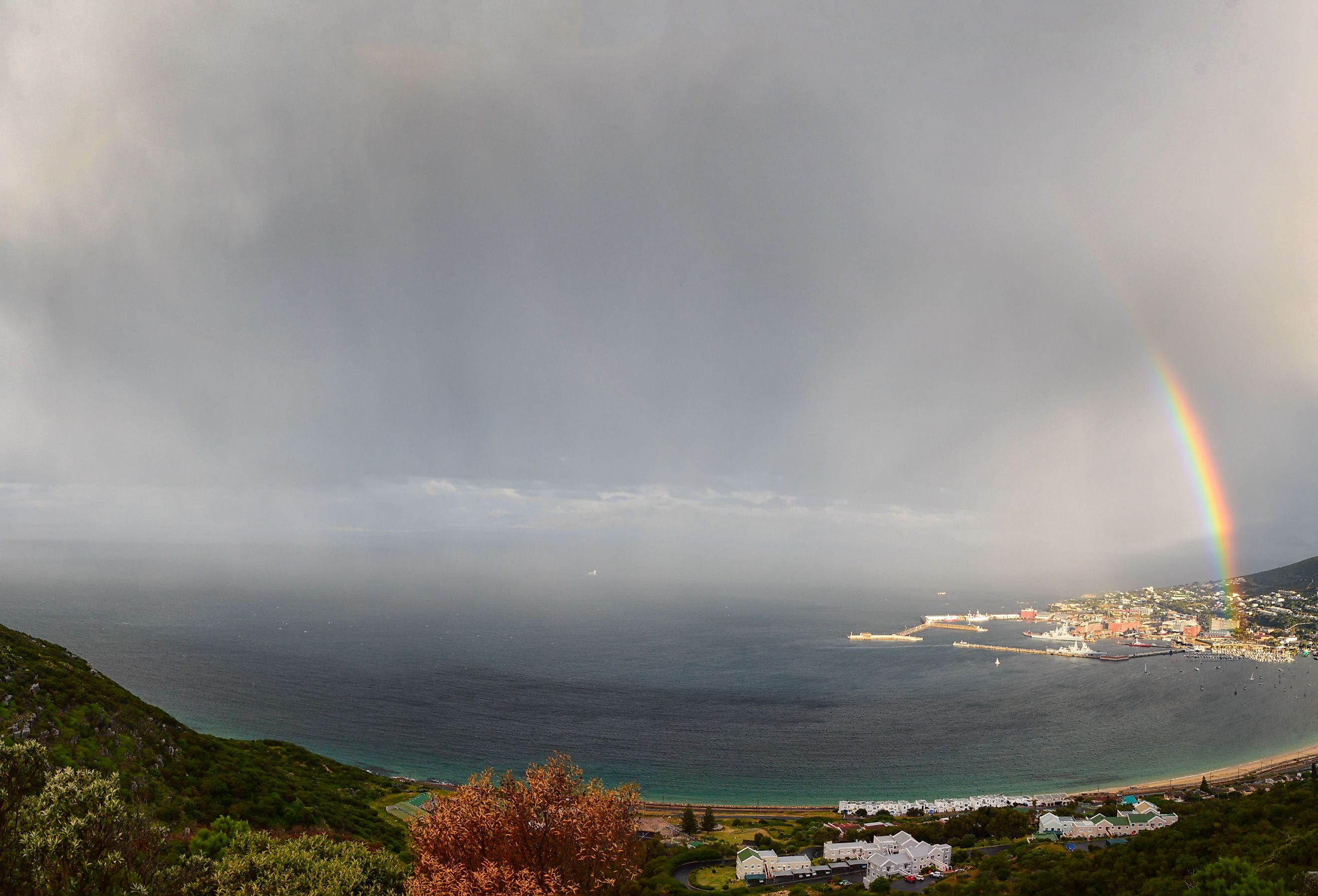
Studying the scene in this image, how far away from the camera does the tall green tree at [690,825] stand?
34.3m

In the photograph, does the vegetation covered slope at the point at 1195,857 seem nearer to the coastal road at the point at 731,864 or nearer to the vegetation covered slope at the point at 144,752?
the coastal road at the point at 731,864

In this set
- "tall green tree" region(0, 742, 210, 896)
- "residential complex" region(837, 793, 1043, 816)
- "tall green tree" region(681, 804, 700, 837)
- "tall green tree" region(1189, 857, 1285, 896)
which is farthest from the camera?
"residential complex" region(837, 793, 1043, 816)

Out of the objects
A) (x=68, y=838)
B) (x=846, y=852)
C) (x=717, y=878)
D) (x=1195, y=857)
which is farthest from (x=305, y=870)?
(x=846, y=852)

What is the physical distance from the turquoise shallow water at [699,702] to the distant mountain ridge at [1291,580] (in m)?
83.5

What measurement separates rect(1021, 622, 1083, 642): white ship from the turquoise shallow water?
7835 mm

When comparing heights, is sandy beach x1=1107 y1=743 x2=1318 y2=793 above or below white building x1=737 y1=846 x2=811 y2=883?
below

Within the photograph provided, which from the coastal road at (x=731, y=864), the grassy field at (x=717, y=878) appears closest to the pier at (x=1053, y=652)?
the coastal road at (x=731, y=864)

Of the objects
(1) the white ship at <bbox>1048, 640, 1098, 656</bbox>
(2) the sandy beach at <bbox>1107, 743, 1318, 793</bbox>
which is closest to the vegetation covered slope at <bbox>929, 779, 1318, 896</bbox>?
(2) the sandy beach at <bbox>1107, 743, 1318, 793</bbox>

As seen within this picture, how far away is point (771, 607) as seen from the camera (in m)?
197

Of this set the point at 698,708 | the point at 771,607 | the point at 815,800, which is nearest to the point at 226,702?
the point at 698,708

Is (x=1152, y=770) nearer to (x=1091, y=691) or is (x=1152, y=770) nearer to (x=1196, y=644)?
(x=1091, y=691)

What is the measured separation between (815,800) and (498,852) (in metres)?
43.1

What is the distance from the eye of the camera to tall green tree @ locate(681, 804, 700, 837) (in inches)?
1351

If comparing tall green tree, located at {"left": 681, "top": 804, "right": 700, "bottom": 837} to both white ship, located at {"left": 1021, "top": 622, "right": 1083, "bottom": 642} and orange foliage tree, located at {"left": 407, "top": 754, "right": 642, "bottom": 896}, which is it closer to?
orange foliage tree, located at {"left": 407, "top": 754, "right": 642, "bottom": 896}
